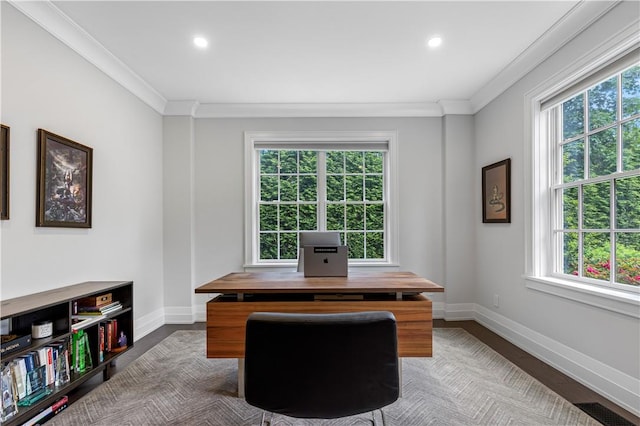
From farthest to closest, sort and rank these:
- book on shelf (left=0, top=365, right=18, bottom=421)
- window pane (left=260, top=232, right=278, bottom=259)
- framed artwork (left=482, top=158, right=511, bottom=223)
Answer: window pane (left=260, top=232, right=278, bottom=259)
framed artwork (left=482, top=158, right=511, bottom=223)
book on shelf (left=0, top=365, right=18, bottom=421)

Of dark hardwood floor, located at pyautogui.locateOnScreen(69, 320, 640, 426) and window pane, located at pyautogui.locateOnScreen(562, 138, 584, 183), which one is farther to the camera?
window pane, located at pyautogui.locateOnScreen(562, 138, 584, 183)

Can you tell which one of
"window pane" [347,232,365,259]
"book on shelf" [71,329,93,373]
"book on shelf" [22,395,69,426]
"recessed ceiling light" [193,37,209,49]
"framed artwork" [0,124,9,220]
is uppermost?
"recessed ceiling light" [193,37,209,49]

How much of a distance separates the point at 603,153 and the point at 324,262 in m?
2.19

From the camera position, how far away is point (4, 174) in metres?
2.04

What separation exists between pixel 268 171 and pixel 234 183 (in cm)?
47

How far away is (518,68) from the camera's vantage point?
3121 mm

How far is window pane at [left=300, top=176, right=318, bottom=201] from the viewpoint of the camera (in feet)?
14.3

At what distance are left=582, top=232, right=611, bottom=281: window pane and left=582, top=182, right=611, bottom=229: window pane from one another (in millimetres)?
76

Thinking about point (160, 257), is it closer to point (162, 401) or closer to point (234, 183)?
point (234, 183)

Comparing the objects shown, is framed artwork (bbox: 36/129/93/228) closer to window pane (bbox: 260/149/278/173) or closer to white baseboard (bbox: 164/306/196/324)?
white baseboard (bbox: 164/306/196/324)

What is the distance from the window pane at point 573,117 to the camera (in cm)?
263

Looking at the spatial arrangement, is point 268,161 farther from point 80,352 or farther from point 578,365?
point 578,365

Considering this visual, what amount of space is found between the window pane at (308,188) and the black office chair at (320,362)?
10.3ft

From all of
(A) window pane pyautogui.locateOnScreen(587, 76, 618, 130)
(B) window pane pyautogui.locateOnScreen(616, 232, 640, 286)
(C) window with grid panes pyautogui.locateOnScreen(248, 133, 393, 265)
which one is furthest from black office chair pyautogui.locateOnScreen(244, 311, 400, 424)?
(C) window with grid panes pyautogui.locateOnScreen(248, 133, 393, 265)
